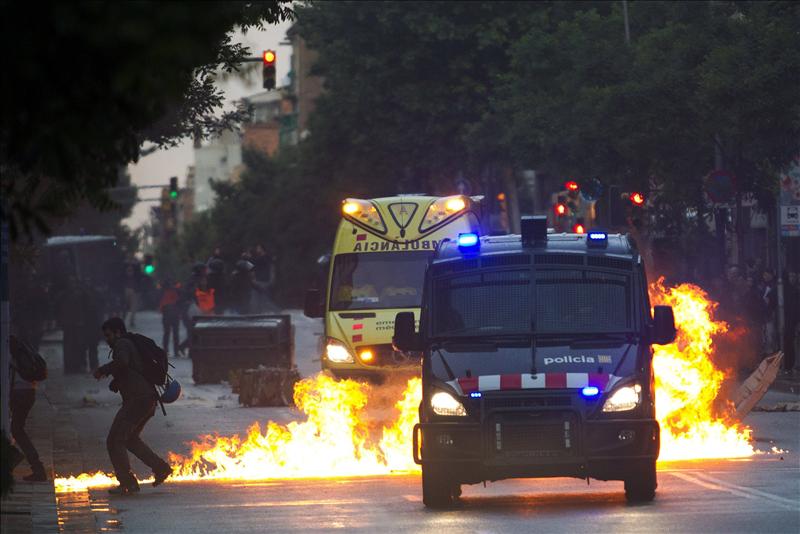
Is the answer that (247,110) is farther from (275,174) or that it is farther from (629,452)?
(275,174)

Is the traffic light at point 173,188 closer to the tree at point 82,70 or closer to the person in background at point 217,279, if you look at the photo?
the person in background at point 217,279

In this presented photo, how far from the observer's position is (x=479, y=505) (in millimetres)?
14250

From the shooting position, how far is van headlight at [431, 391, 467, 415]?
13633 mm

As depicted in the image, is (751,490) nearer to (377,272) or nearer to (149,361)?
(149,361)

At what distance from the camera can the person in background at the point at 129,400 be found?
16.3m

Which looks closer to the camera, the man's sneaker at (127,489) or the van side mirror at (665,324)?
the van side mirror at (665,324)

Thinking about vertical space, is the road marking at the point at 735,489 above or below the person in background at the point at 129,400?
below

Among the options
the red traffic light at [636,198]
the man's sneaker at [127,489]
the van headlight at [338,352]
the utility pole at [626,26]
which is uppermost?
the utility pole at [626,26]

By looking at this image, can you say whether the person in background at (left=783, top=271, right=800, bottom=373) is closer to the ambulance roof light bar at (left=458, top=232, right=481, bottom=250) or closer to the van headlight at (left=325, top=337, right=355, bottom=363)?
the van headlight at (left=325, top=337, right=355, bottom=363)

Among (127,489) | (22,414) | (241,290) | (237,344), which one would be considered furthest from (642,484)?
(241,290)

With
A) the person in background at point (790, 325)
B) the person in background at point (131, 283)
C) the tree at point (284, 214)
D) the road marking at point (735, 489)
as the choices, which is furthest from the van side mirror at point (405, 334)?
the person in background at point (131, 283)

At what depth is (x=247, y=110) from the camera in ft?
97.5

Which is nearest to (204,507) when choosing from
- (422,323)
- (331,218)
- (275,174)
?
(422,323)

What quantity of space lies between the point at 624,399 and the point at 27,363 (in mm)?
5786
